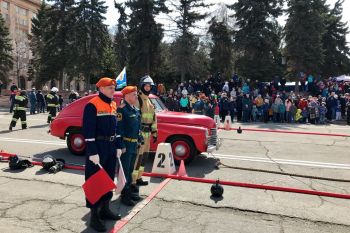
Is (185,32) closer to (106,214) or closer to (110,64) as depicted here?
(110,64)

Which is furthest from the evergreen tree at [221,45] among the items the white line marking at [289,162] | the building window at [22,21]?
the building window at [22,21]

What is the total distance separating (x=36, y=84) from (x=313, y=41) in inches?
1198

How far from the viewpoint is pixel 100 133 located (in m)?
4.98

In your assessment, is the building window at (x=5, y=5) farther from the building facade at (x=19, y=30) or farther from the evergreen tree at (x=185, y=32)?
the evergreen tree at (x=185, y=32)

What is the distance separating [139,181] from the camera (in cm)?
704

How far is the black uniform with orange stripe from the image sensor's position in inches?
191

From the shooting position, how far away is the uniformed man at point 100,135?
15.9 ft

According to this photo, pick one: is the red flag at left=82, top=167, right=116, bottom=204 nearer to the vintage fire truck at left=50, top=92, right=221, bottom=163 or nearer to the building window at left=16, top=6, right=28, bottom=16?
the vintage fire truck at left=50, top=92, right=221, bottom=163

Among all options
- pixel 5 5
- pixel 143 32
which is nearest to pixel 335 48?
pixel 143 32

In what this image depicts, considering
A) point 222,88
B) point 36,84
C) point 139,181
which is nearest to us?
point 139,181

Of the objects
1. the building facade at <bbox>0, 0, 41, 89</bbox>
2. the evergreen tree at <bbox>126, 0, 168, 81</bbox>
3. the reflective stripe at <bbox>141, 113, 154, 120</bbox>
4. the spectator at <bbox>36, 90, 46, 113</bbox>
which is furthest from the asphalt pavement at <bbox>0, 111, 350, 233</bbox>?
the building facade at <bbox>0, 0, 41, 89</bbox>

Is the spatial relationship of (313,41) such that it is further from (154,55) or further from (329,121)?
(154,55)

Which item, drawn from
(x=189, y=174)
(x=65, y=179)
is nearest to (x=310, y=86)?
(x=189, y=174)

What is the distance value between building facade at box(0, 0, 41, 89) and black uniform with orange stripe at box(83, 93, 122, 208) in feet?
174
